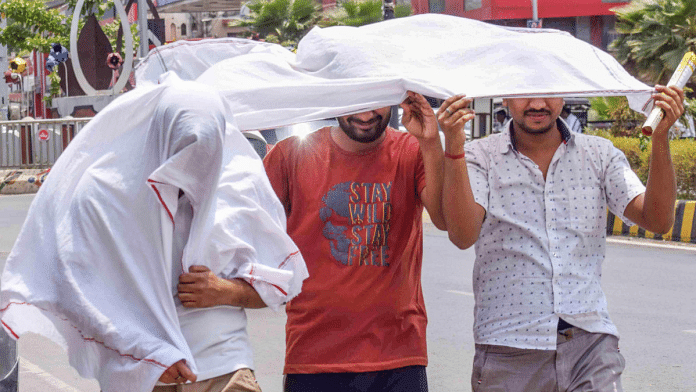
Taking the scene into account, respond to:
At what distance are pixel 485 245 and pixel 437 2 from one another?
4486 cm

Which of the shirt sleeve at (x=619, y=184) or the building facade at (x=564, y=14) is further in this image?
the building facade at (x=564, y=14)

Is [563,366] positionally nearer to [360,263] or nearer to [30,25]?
[360,263]

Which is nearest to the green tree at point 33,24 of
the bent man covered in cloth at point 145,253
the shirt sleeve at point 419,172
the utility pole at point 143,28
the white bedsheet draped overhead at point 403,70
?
the utility pole at point 143,28

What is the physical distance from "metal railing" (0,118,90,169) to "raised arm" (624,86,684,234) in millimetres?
21779

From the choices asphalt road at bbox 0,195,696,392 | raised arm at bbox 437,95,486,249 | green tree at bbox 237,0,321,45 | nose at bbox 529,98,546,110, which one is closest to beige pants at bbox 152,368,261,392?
raised arm at bbox 437,95,486,249

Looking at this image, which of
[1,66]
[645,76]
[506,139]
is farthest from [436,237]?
[1,66]

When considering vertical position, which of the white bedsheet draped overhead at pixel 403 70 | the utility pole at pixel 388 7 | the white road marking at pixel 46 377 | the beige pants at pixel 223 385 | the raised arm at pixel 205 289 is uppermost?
the utility pole at pixel 388 7

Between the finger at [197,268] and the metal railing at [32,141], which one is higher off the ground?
the finger at [197,268]

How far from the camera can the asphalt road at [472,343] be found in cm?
630

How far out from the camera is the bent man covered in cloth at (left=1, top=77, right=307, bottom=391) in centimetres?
273

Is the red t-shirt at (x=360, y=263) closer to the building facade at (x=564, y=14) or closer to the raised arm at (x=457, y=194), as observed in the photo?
the raised arm at (x=457, y=194)

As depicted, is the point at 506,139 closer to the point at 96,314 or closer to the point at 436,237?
the point at 96,314

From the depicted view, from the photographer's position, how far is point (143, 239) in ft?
9.10

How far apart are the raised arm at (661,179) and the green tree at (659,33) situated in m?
22.9
